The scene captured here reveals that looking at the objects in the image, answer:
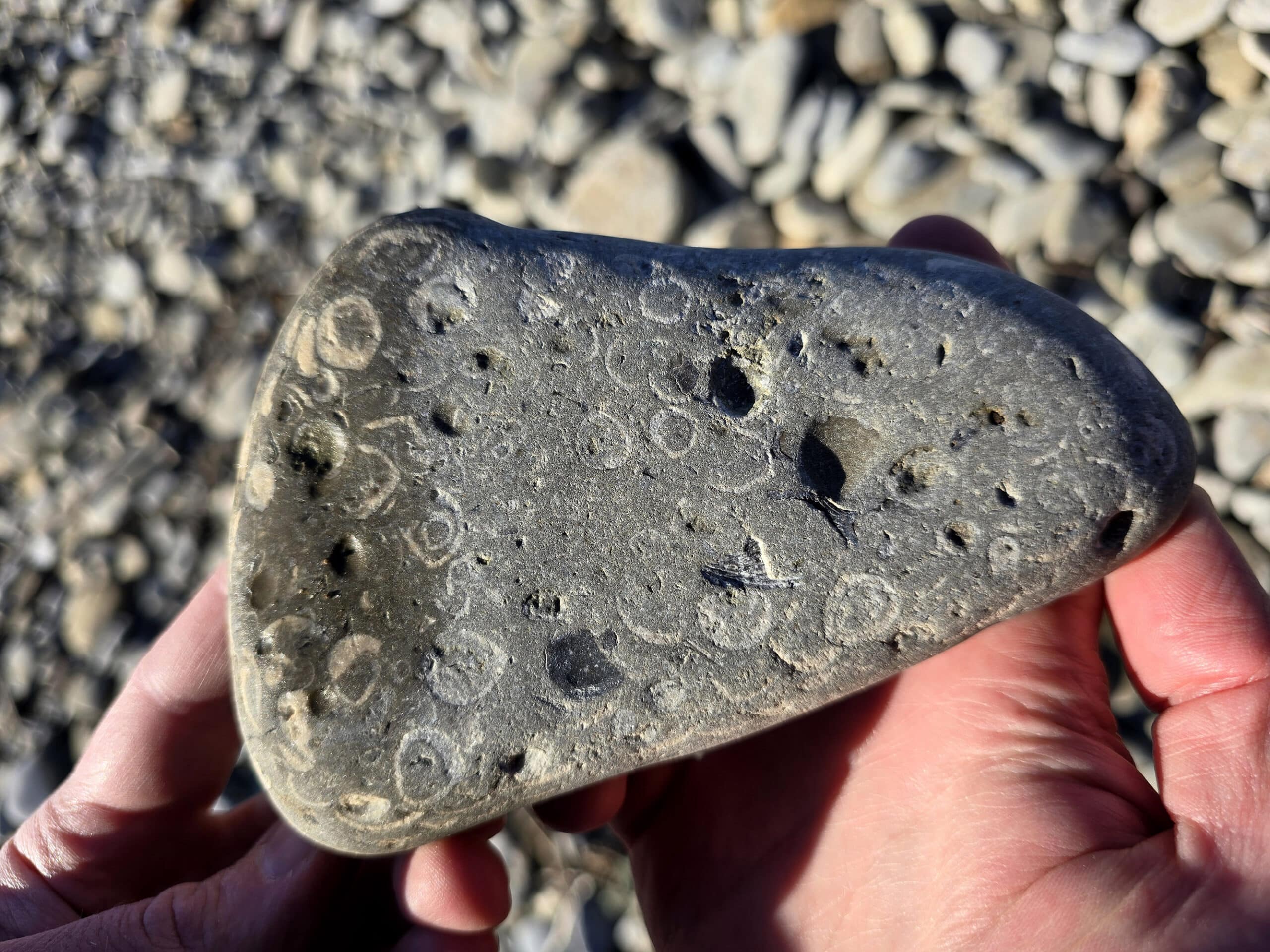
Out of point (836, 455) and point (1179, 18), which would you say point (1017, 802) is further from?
point (1179, 18)

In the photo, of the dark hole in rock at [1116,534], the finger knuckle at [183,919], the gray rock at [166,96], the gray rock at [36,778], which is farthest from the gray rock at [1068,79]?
the gray rock at [36,778]

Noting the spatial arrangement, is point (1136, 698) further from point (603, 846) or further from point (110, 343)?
point (110, 343)

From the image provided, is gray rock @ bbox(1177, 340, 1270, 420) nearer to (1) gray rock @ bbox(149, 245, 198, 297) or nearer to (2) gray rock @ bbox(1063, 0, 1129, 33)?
(2) gray rock @ bbox(1063, 0, 1129, 33)

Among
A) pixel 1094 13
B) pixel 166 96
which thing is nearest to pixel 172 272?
pixel 166 96

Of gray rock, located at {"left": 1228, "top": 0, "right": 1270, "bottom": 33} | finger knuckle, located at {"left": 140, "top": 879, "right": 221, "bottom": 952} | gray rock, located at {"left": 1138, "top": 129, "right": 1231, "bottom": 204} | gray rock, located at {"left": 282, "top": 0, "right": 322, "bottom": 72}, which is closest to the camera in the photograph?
finger knuckle, located at {"left": 140, "top": 879, "right": 221, "bottom": 952}

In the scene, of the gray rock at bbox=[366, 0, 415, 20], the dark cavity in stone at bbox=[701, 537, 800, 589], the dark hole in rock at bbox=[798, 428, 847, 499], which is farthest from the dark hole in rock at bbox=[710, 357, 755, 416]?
the gray rock at bbox=[366, 0, 415, 20]

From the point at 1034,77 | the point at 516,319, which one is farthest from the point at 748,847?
the point at 1034,77

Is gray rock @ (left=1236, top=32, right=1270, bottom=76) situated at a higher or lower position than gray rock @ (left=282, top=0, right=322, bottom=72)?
higher
